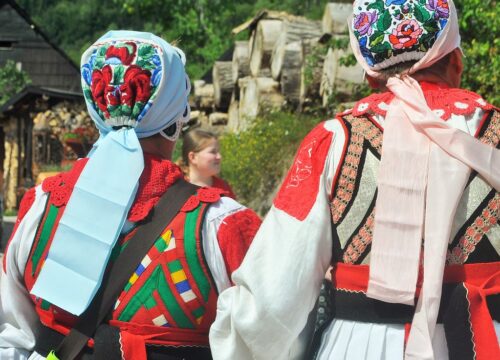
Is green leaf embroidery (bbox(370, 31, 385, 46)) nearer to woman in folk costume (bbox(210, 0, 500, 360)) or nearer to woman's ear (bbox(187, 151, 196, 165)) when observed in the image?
woman in folk costume (bbox(210, 0, 500, 360))

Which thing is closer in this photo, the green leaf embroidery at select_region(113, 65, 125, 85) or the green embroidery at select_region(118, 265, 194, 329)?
the green embroidery at select_region(118, 265, 194, 329)

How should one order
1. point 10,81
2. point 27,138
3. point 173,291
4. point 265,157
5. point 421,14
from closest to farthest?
point 421,14
point 173,291
point 265,157
point 27,138
point 10,81

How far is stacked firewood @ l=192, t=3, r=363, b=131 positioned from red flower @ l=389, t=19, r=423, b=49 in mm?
6267

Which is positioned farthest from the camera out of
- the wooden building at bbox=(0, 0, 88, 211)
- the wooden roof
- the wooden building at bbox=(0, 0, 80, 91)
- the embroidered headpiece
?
the wooden building at bbox=(0, 0, 80, 91)

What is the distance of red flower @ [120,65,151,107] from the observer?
105 inches

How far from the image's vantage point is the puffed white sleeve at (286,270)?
2342 millimetres

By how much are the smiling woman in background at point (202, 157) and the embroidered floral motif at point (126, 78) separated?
9.63 ft

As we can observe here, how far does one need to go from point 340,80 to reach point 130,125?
24.1ft

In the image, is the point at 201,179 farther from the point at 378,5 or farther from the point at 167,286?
the point at 378,5

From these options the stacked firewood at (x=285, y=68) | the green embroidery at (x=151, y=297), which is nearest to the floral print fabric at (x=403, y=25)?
the green embroidery at (x=151, y=297)

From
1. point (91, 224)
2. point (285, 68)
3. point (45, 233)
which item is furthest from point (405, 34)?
point (285, 68)

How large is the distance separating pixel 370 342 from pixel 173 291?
0.58 metres

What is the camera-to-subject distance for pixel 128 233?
8.64ft

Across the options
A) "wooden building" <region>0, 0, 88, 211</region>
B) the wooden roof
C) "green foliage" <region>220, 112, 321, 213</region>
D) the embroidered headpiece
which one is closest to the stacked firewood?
"green foliage" <region>220, 112, 321, 213</region>
